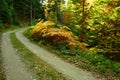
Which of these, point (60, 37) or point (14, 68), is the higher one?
point (60, 37)

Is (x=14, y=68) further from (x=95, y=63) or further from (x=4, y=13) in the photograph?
(x=4, y=13)

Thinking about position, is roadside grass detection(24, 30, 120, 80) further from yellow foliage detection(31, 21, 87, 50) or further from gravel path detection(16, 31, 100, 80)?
yellow foliage detection(31, 21, 87, 50)

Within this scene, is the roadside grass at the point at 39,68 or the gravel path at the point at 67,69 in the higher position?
the roadside grass at the point at 39,68

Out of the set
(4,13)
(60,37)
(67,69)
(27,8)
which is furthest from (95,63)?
(27,8)

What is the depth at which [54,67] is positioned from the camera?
48.6 ft

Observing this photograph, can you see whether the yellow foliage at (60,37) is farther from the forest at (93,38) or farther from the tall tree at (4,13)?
the tall tree at (4,13)

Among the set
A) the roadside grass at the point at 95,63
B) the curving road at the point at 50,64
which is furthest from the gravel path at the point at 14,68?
the roadside grass at the point at 95,63

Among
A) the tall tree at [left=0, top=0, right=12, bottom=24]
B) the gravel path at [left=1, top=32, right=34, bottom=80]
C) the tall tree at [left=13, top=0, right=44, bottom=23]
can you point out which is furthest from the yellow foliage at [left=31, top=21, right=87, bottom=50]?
the tall tree at [left=13, top=0, right=44, bottom=23]

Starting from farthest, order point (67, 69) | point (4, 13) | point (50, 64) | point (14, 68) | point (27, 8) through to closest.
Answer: point (27, 8) < point (4, 13) < point (50, 64) < point (67, 69) < point (14, 68)

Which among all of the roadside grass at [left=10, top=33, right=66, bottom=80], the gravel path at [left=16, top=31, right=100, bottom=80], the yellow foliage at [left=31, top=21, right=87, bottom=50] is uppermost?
the yellow foliage at [left=31, top=21, right=87, bottom=50]

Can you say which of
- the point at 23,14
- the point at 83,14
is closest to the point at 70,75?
the point at 83,14

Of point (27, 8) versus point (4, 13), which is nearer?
point (4, 13)

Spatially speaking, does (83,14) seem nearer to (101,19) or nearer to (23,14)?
(101,19)

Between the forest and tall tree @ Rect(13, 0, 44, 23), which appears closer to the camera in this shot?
the forest
